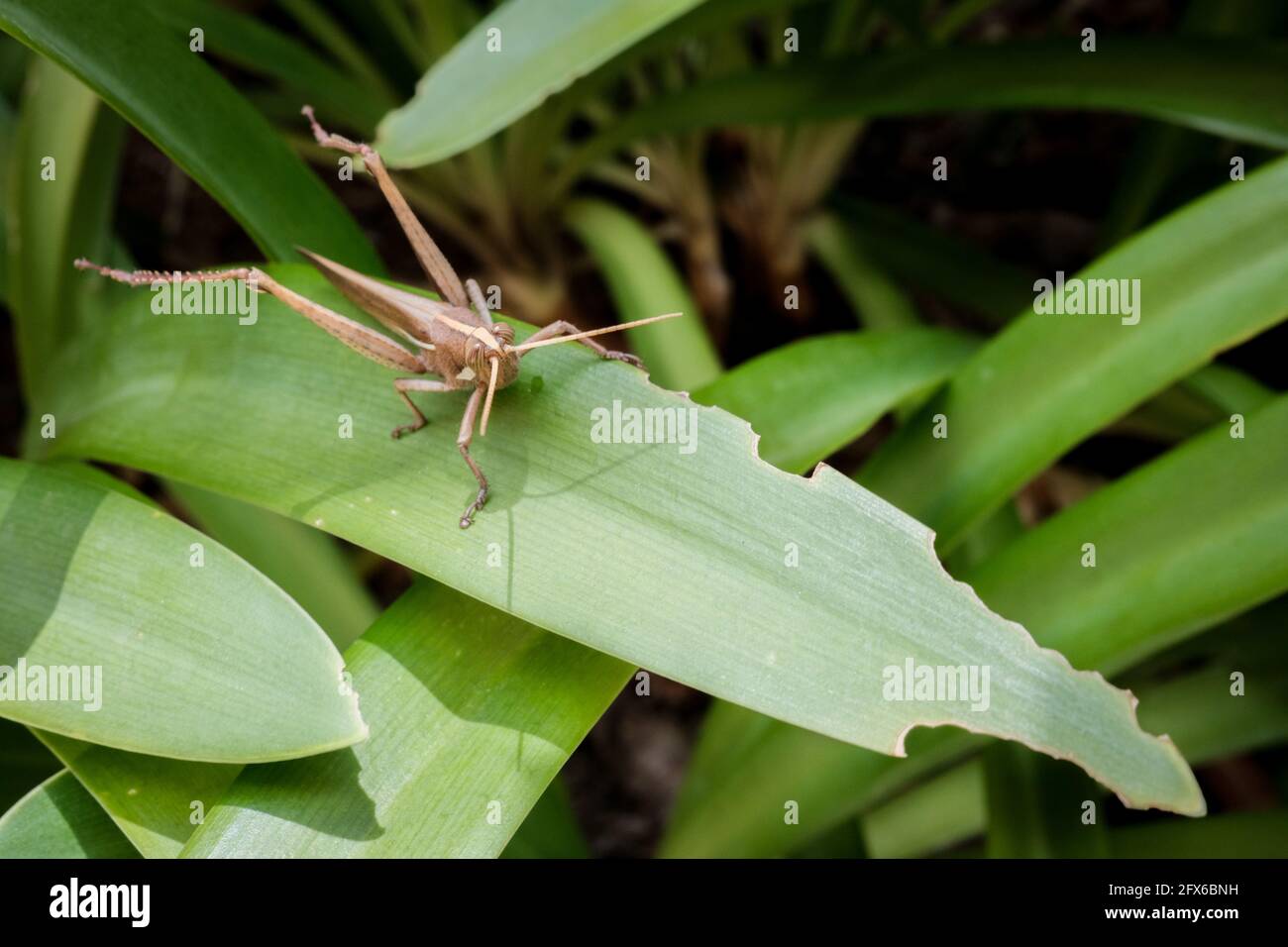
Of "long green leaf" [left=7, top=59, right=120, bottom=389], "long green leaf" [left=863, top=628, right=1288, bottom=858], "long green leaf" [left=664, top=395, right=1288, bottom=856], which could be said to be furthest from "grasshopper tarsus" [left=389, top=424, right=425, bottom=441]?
"long green leaf" [left=863, top=628, right=1288, bottom=858]

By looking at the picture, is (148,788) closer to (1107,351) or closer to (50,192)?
(50,192)

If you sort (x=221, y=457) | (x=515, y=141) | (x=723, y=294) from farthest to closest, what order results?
1. (x=723, y=294)
2. (x=515, y=141)
3. (x=221, y=457)

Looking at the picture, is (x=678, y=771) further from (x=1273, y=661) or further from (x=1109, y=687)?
(x=1109, y=687)

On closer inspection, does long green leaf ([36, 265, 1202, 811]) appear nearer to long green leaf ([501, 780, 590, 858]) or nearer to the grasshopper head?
the grasshopper head

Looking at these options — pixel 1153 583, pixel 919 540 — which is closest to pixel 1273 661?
pixel 1153 583

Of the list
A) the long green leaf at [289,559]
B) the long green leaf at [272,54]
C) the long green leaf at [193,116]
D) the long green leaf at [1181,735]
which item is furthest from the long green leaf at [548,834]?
the long green leaf at [272,54]

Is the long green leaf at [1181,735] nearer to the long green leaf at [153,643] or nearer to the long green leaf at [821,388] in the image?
the long green leaf at [821,388]

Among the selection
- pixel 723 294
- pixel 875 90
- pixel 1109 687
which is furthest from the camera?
pixel 723 294

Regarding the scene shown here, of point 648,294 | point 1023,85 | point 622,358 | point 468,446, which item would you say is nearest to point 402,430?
point 468,446
